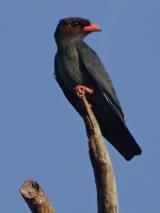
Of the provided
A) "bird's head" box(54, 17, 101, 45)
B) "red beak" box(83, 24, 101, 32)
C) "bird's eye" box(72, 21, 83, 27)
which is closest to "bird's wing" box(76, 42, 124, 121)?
"bird's head" box(54, 17, 101, 45)

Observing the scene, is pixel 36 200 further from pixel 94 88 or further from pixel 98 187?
pixel 94 88

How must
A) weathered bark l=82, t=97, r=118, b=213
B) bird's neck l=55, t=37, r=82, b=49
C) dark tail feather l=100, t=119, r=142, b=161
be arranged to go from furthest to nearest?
bird's neck l=55, t=37, r=82, b=49
dark tail feather l=100, t=119, r=142, b=161
weathered bark l=82, t=97, r=118, b=213

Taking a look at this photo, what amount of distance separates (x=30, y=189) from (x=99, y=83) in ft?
14.0

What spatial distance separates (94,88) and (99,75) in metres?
0.25

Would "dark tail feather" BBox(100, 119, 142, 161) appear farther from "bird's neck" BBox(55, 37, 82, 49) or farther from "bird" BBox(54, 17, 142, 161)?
"bird's neck" BBox(55, 37, 82, 49)

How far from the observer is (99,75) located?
31.1 ft

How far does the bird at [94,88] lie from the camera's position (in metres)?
8.93

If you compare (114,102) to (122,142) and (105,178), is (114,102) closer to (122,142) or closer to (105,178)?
(122,142)

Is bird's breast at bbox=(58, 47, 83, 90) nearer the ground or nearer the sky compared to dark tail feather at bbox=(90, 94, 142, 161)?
nearer the sky

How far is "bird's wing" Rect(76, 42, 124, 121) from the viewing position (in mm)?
9297

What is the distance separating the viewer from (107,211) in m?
5.39

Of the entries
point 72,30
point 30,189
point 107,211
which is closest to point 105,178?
point 107,211

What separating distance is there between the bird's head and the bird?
16cm

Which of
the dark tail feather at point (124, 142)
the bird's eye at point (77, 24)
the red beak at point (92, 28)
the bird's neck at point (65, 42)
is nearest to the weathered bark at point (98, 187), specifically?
the dark tail feather at point (124, 142)
